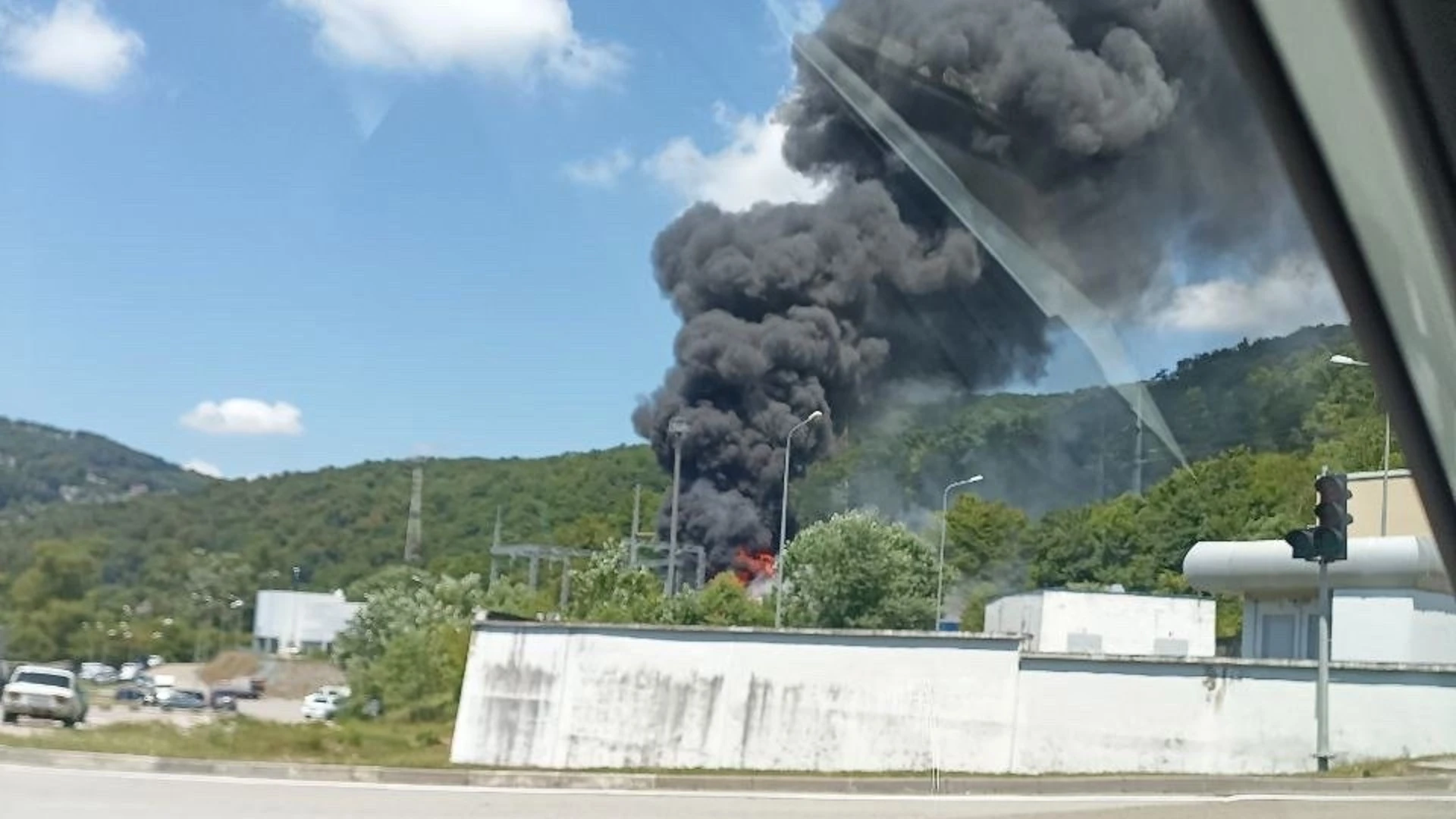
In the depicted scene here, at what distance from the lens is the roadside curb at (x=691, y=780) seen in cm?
1388

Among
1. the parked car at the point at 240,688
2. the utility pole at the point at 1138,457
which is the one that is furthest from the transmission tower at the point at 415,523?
the utility pole at the point at 1138,457

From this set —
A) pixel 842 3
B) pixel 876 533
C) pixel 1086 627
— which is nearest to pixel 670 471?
pixel 876 533

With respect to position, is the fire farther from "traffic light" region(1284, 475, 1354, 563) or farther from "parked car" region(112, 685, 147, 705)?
"traffic light" region(1284, 475, 1354, 563)

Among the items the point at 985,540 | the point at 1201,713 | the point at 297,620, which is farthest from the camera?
the point at 985,540

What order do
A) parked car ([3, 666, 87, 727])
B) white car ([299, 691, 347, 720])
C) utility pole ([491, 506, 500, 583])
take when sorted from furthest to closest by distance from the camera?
utility pole ([491, 506, 500, 583])
parked car ([3, 666, 87, 727])
white car ([299, 691, 347, 720])

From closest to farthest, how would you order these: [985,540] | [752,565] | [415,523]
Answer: [985,540]
[415,523]
[752,565]

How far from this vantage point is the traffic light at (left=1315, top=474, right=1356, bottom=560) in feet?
22.1

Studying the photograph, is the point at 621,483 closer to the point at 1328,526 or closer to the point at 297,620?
the point at 297,620

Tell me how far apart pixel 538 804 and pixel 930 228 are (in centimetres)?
3626

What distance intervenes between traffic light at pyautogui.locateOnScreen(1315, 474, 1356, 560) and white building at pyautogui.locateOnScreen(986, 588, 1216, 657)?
15928 millimetres

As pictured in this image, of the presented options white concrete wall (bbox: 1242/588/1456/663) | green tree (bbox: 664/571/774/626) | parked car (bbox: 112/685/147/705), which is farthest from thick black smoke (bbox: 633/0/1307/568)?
parked car (bbox: 112/685/147/705)

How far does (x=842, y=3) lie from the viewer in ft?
111

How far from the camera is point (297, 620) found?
26391mm

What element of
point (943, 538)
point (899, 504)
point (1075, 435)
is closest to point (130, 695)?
point (1075, 435)
